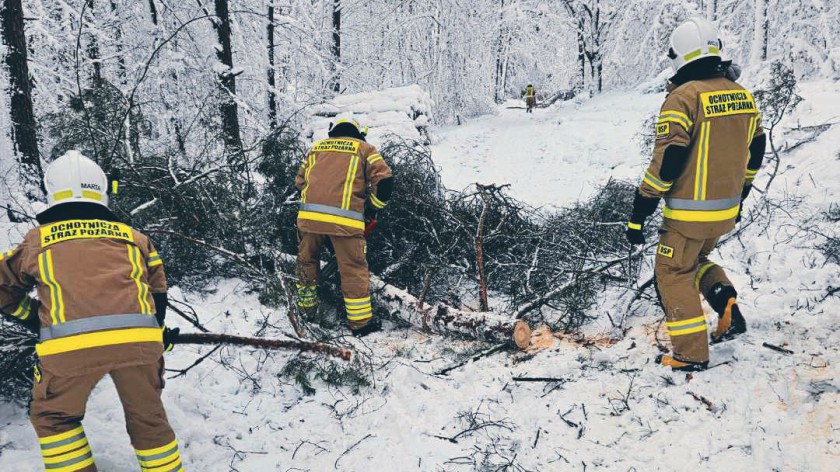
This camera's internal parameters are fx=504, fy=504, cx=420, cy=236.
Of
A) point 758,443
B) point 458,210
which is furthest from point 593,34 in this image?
point 758,443

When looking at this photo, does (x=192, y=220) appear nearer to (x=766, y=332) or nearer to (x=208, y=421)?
(x=208, y=421)

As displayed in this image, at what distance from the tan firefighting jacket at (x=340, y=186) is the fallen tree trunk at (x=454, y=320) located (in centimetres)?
71

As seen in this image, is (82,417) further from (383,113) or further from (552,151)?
(552,151)

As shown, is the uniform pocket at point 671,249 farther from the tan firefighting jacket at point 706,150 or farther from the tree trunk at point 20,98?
the tree trunk at point 20,98

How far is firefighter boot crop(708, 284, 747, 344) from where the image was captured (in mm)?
3225

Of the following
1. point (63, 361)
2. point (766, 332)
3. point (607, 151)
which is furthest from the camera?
point (607, 151)

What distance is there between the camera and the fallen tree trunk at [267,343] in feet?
11.1

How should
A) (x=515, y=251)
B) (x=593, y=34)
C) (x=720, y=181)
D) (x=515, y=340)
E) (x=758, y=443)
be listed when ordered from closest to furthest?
(x=758, y=443)
(x=720, y=181)
(x=515, y=340)
(x=515, y=251)
(x=593, y=34)

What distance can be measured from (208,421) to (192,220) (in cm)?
251

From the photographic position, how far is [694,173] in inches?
119

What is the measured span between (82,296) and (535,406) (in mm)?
2513

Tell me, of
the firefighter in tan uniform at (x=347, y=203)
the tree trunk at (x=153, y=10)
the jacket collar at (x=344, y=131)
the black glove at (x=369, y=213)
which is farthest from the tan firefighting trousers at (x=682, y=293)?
the tree trunk at (x=153, y=10)

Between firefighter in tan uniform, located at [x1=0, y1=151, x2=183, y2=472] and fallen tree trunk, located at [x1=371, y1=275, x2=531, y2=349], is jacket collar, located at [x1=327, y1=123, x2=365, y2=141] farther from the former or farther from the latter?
firefighter in tan uniform, located at [x1=0, y1=151, x2=183, y2=472]

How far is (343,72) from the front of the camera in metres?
13.6
